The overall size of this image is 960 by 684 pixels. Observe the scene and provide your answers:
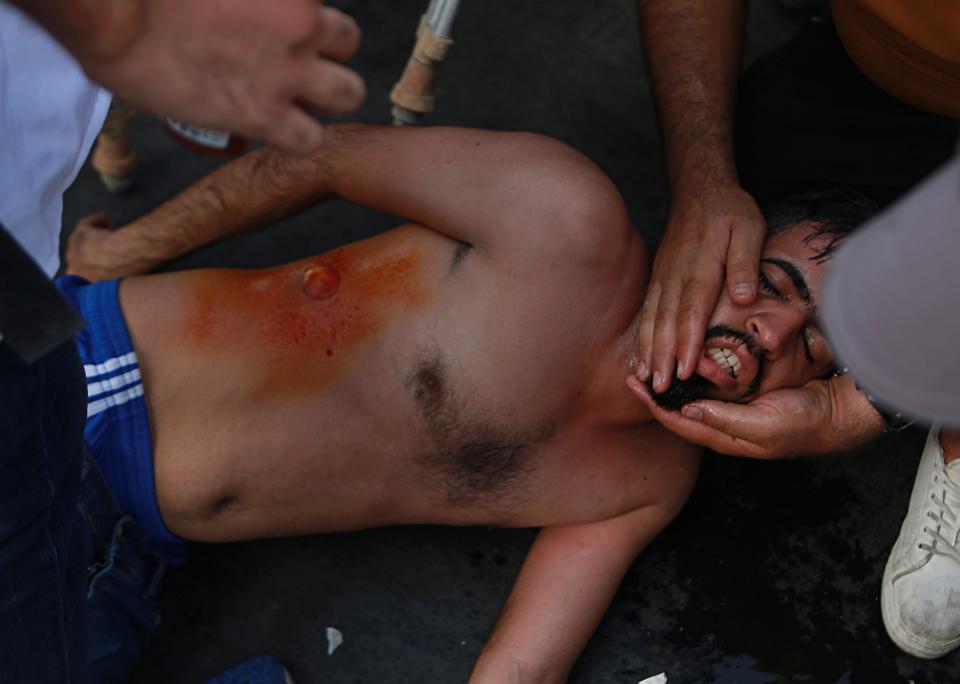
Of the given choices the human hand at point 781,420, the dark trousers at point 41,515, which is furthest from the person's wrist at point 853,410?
the dark trousers at point 41,515

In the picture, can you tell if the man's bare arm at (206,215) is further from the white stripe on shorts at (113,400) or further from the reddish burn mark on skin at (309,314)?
the white stripe on shorts at (113,400)

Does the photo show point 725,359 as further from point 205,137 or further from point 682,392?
point 205,137

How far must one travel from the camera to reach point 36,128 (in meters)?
0.99

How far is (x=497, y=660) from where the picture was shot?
169 cm

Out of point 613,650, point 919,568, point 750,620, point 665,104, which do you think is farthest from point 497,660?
point 665,104

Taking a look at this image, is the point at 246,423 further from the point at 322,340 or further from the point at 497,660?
the point at 497,660

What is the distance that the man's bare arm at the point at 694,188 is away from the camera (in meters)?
1.56

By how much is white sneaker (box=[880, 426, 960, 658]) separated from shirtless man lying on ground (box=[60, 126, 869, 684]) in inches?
20.9

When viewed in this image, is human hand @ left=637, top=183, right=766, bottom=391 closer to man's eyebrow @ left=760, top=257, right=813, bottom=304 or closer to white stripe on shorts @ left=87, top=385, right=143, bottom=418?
man's eyebrow @ left=760, top=257, right=813, bottom=304

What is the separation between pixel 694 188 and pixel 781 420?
503 mm

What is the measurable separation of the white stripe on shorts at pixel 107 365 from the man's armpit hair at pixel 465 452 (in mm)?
511

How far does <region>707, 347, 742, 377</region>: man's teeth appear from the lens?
5.09ft

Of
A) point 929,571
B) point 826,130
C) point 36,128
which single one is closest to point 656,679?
point 929,571

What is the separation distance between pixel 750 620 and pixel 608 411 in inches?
25.2
